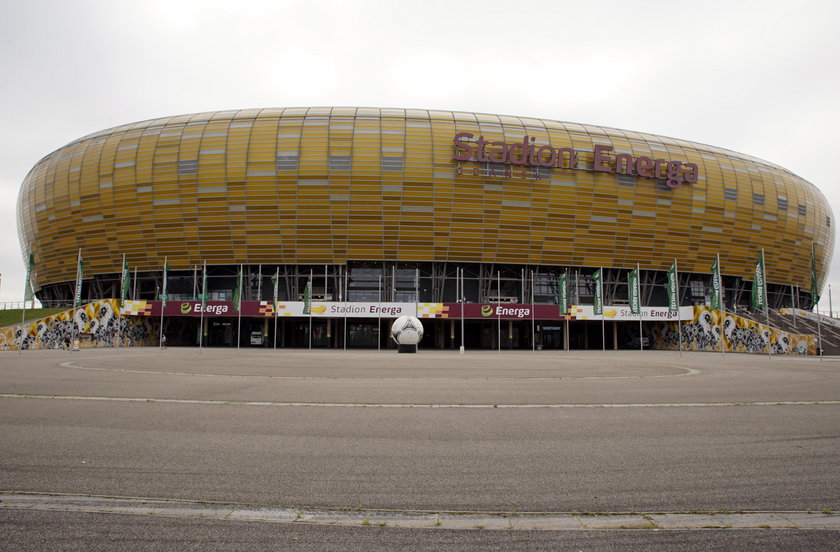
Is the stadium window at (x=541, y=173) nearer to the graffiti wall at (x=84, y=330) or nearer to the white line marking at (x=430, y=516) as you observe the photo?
the graffiti wall at (x=84, y=330)

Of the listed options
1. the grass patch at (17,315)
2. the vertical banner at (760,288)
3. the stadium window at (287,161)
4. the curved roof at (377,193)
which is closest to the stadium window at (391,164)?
the curved roof at (377,193)

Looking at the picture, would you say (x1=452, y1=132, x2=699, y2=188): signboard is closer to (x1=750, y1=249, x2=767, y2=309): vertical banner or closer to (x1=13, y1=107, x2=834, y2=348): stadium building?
(x1=13, y1=107, x2=834, y2=348): stadium building

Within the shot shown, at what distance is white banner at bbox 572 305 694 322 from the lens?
5409 centimetres

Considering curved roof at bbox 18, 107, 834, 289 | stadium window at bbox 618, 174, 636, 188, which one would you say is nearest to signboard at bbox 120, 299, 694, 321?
curved roof at bbox 18, 107, 834, 289

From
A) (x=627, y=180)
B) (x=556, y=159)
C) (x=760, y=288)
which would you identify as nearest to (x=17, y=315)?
(x=556, y=159)

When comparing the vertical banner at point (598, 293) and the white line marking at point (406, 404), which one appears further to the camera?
the vertical banner at point (598, 293)

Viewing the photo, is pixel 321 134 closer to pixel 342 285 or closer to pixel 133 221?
Result: pixel 342 285

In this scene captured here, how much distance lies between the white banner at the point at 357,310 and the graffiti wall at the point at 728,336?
26546 millimetres

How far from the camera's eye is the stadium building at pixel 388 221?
53.6 meters

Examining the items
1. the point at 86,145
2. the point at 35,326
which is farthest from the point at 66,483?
the point at 86,145

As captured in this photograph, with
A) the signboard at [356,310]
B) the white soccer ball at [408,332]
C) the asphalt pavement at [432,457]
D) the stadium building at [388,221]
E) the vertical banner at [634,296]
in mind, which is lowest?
the asphalt pavement at [432,457]

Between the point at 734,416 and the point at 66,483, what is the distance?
10168mm

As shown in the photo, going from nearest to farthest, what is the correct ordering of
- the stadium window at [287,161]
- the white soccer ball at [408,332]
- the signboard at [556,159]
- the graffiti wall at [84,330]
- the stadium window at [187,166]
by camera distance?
the white soccer ball at [408,332]
the graffiti wall at [84,330]
the stadium window at [287,161]
the signboard at [556,159]
the stadium window at [187,166]

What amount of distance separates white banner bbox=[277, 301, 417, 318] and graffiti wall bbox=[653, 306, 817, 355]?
26546 millimetres
